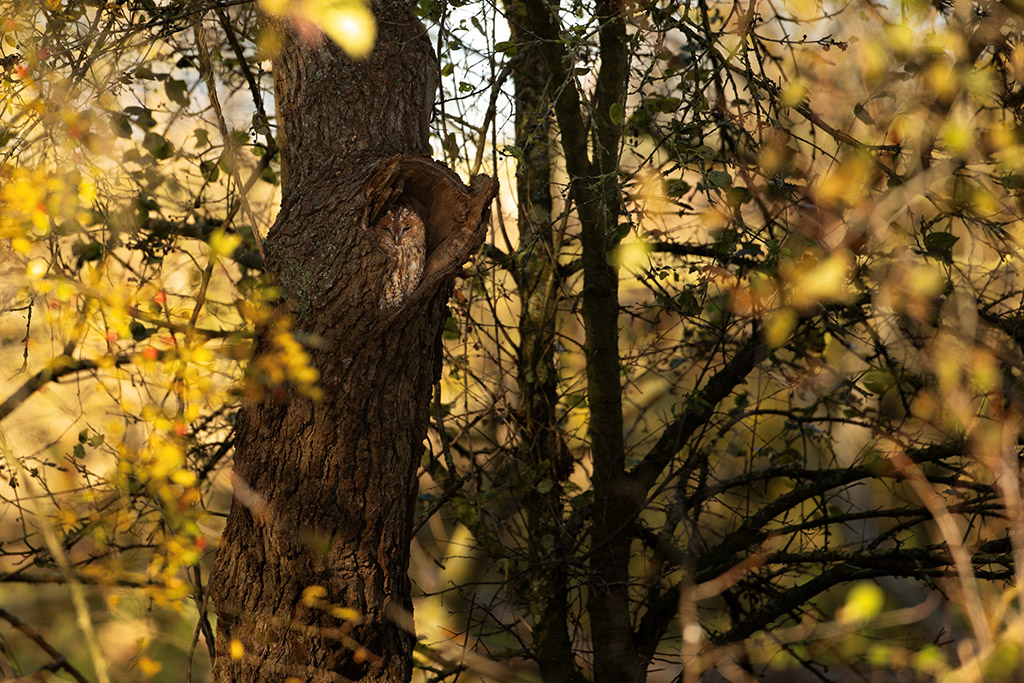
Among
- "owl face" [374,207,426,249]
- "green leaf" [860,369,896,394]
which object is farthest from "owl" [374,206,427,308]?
"green leaf" [860,369,896,394]

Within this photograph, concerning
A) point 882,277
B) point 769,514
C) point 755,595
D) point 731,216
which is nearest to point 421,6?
point 731,216

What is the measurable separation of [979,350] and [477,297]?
1673 mm

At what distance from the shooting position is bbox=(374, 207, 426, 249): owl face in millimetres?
1900

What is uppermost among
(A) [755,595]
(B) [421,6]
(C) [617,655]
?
(B) [421,6]

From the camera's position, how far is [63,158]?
90.8 inches

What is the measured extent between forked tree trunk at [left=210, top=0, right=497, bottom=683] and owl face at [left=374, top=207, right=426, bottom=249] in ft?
0.10

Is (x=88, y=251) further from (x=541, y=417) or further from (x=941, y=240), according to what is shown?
(x=941, y=240)

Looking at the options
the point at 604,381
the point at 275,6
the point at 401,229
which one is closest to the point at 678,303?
the point at 604,381

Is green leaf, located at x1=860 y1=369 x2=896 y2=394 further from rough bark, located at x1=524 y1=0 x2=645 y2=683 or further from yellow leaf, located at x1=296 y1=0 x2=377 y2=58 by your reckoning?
yellow leaf, located at x1=296 y1=0 x2=377 y2=58

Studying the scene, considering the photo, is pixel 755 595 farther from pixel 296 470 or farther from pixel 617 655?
pixel 296 470

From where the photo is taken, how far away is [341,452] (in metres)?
1.88

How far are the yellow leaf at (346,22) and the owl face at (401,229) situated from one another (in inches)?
19.6

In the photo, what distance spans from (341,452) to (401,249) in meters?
0.50

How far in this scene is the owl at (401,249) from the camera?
1855 millimetres
